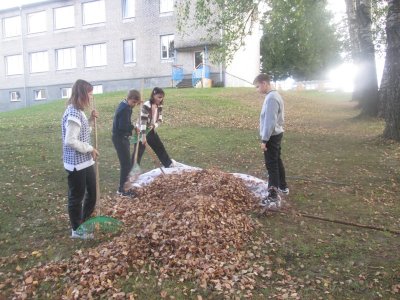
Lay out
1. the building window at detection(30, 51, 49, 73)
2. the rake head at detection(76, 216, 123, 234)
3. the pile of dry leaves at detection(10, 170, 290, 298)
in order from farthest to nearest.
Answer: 1. the building window at detection(30, 51, 49, 73)
2. the rake head at detection(76, 216, 123, 234)
3. the pile of dry leaves at detection(10, 170, 290, 298)

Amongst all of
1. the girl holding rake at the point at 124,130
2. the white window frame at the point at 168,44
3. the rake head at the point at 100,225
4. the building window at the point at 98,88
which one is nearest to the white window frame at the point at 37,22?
the building window at the point at 98,88

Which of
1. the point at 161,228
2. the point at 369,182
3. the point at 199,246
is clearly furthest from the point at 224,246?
the point at 369,182

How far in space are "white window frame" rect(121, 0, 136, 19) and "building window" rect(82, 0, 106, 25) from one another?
1.84m

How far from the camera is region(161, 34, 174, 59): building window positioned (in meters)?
30.3

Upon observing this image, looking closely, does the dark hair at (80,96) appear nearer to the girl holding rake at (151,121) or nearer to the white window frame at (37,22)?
the girl holding rake at (151,121)

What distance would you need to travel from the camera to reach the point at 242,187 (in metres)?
7.10

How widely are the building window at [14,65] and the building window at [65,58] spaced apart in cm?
406

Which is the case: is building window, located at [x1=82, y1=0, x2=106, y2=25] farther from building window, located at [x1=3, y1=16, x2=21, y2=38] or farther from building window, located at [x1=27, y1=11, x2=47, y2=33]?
building window, located at [x1=3, y1=16, x2=21, y2=38]

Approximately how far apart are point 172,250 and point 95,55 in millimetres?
30455

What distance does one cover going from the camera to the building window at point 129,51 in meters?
31.5

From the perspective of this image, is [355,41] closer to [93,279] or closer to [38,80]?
[93,279]

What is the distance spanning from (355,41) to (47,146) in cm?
1353

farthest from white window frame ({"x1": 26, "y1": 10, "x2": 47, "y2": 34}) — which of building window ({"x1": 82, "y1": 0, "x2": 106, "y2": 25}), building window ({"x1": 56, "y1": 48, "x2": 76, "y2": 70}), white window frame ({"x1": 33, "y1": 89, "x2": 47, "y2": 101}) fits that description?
white window frame ({"x1": 33, "y1": 89, "x2": 47, "y2": 101})

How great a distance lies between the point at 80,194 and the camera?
5.35 meters
